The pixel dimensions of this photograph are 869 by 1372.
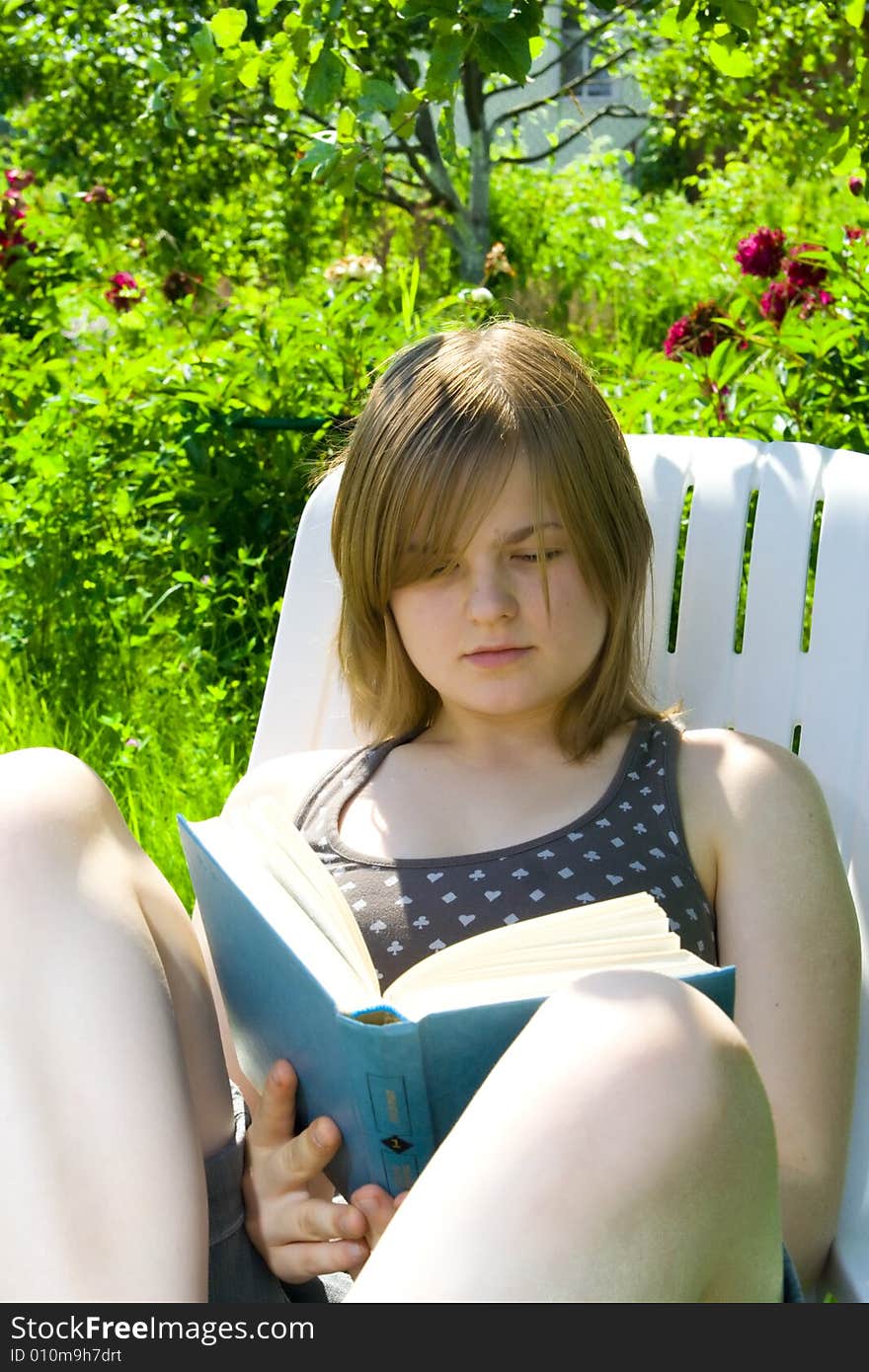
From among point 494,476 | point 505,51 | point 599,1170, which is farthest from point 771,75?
point 599,1170

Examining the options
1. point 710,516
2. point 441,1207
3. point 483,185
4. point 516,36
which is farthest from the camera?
point 483,185

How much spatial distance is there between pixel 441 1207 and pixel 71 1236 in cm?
38

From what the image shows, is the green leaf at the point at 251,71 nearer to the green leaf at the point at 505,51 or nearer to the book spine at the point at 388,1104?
the green leaf at the point at 505,51

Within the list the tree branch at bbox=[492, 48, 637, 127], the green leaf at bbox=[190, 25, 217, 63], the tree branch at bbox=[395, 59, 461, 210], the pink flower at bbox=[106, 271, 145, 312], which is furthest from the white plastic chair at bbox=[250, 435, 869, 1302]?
the tree branch at bbox=[395, 59, 461, 210]

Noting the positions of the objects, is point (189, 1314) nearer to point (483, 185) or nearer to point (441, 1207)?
point (441, 1207)

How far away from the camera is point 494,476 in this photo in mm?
1748

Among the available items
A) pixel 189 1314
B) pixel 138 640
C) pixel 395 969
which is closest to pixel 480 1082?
pixel 189 1314

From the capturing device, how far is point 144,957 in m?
1.43

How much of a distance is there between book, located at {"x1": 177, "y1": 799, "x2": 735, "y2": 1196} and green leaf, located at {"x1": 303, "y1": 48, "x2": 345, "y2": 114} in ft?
3.75

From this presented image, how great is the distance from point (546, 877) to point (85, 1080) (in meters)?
0.57

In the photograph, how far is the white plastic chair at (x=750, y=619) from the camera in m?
1.96

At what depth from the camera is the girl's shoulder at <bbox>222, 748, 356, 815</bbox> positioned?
76.6 inches

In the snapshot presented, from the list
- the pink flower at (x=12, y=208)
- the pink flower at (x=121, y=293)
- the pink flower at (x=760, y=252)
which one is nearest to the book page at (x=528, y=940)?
the pink flower at (x=760, y=252)

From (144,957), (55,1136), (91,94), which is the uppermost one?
(91,94)
